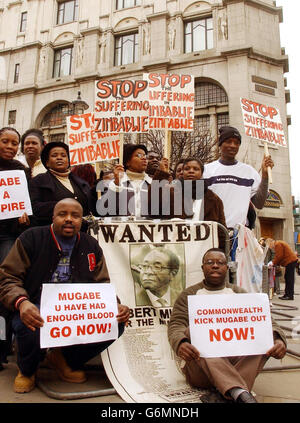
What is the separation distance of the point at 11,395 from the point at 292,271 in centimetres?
833

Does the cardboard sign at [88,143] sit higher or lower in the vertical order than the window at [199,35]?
lower

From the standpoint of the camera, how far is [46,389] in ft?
7.79

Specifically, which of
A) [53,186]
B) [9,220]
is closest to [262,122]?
[53,186]

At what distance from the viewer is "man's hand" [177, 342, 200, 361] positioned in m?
2.18

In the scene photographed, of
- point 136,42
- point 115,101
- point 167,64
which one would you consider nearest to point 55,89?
point 136,42

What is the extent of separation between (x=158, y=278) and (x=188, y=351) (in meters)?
0.83

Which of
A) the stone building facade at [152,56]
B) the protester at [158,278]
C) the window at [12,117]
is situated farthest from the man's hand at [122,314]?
the window at [12,117]

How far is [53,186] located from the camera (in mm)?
3219

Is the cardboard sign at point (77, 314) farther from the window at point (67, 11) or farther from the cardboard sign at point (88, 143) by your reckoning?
the window at point (67, 11)

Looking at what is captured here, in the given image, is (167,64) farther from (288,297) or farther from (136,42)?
(288,297)

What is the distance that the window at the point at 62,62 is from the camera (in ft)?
74.5

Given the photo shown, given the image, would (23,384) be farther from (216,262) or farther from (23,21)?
(23,21)

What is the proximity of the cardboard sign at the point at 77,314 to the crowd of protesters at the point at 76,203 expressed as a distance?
9 cm

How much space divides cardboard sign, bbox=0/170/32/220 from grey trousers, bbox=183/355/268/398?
1950mm
